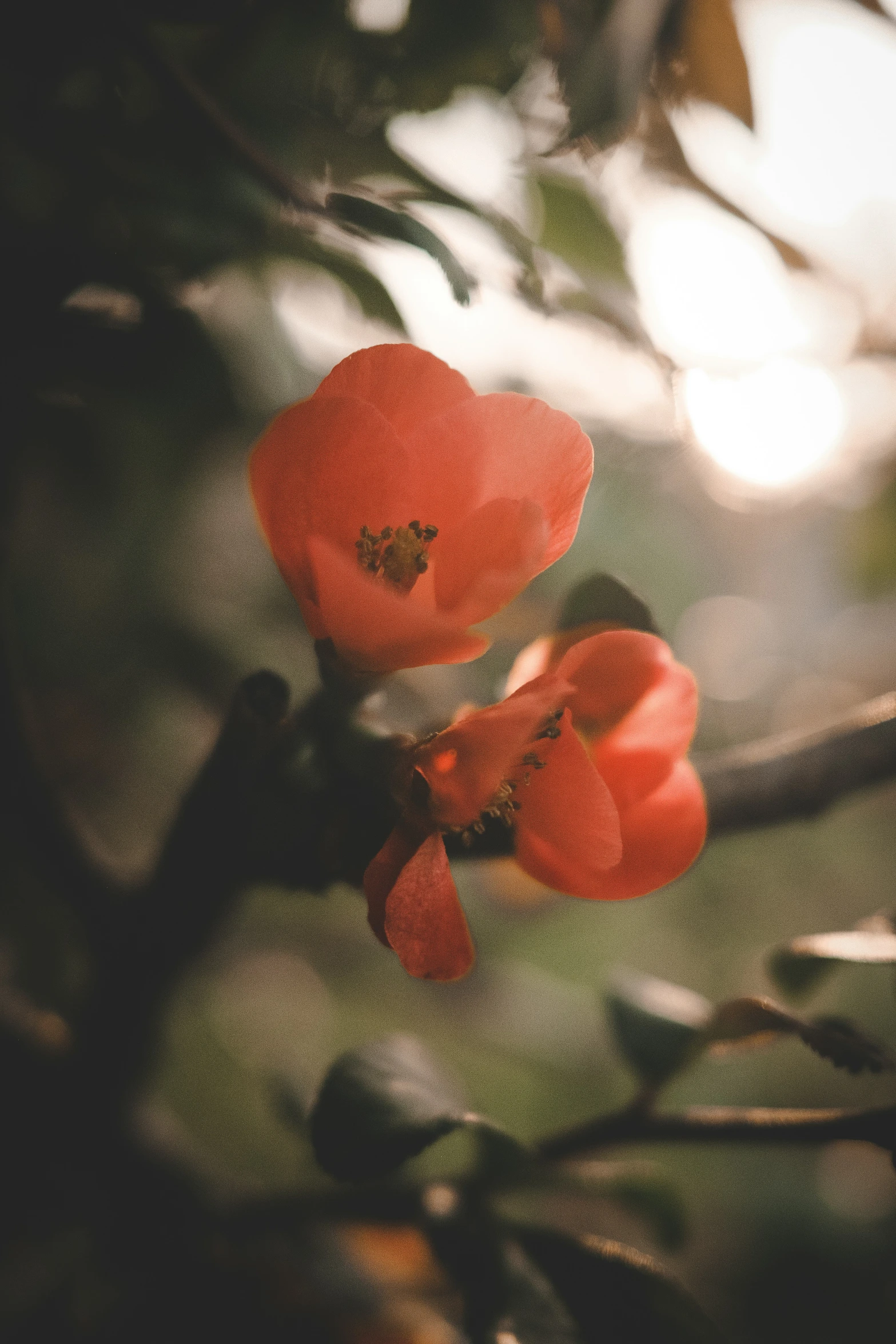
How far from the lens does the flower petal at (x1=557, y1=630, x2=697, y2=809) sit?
0.25 meters

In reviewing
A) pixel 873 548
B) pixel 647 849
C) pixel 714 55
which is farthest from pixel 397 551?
pixel 873 548

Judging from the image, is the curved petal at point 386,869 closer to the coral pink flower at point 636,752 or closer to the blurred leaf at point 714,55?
the coral pink flower at point 636,752

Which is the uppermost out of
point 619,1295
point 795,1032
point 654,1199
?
point 795,1032

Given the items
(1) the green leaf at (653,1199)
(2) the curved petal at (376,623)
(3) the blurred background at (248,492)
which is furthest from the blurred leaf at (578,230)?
(1) the green leaf at (653,1199)

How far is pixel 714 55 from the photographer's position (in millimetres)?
285

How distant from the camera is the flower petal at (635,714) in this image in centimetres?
25

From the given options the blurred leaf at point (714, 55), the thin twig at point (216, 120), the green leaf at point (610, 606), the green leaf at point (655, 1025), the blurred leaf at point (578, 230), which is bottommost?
the green leaf at point (655, 1025)

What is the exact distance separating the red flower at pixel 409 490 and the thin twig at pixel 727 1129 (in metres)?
0.23

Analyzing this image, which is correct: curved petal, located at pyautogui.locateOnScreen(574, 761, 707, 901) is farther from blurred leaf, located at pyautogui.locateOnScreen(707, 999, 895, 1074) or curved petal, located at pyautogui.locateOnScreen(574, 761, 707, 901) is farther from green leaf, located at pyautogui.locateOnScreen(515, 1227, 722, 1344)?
green leaf, located at pyautogui.locateOnScreen(515, 1227, 722, 1344)

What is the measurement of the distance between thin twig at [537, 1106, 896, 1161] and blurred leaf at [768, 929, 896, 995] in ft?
0.18

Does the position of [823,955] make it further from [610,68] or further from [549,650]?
[610,68]

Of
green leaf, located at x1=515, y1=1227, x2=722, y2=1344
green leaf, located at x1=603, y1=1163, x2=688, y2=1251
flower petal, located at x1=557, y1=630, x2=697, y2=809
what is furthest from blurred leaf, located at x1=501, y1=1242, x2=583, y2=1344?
flower petal, located at x1=557, y1=630, x2=697, y2=809

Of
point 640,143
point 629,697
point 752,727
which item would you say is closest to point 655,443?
point 640,143

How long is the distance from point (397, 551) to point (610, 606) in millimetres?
87
